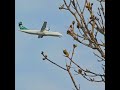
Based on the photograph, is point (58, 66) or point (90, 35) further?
point (90, 35)

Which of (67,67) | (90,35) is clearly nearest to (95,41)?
(90,35)

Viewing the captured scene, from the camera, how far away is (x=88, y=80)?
9.36ft
